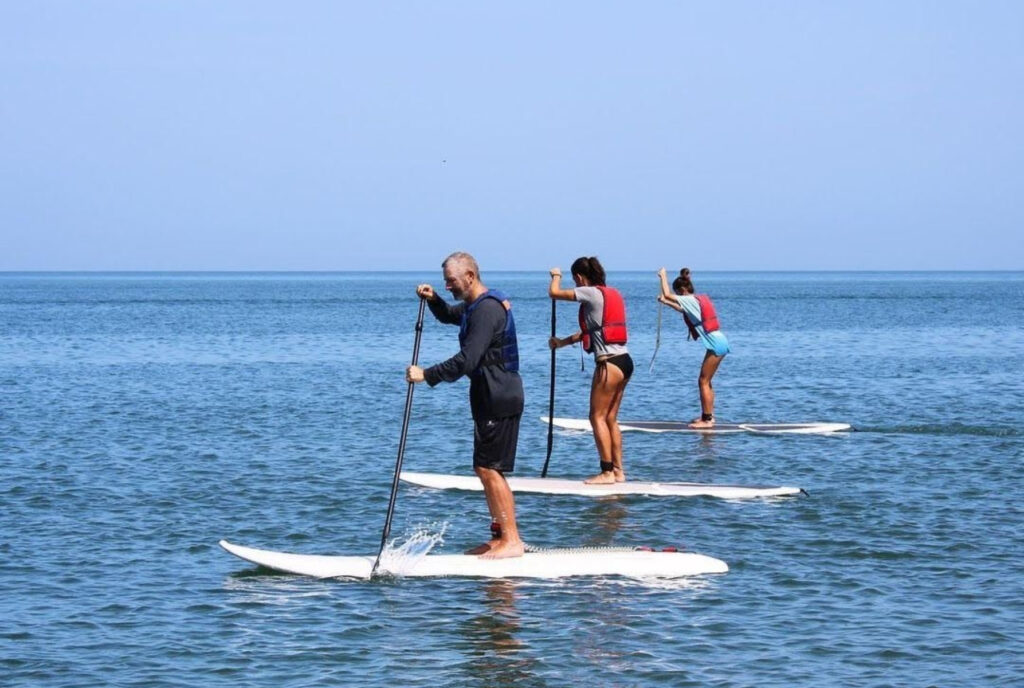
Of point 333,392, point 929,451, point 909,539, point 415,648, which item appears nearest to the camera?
point 415,648

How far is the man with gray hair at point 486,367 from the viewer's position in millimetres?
9927

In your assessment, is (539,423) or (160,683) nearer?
(160,683)

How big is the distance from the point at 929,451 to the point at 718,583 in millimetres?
8677

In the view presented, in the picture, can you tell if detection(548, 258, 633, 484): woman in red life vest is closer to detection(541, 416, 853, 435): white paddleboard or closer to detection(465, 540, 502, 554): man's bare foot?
detection(465, 540, 502, 554): man's bare foot

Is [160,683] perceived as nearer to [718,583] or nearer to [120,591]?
[120,591]

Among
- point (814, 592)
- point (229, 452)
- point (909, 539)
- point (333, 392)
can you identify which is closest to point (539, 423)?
point (229, 452)

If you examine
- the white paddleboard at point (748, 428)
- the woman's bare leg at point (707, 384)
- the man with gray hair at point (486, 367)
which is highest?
the man with gray hair at point (486, 367)

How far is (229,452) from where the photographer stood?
63.2 feet

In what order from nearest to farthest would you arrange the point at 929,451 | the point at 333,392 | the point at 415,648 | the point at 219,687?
the point at 219,687
the point at 415,648
the point at 929,451
the point at 333,392

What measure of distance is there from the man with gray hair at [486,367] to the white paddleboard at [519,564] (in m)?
0.48

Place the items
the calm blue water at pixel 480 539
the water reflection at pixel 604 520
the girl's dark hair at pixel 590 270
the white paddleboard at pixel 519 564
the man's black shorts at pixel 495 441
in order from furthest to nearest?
1. the girl's dark hair at pixel 590 270
2. the water reflection at pixel 604 520
3. the white paddleboard at pixel 519 564
4. the man's black shorts at pixel 495 441
5. the calm blue water at pixel 480 539

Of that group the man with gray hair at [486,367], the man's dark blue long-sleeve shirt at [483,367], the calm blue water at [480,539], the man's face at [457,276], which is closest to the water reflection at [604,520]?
the calm blue water at [480,539]

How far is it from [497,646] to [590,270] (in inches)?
202

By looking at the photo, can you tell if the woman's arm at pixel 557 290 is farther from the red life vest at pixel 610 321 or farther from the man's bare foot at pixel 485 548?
the man's bare foot at pixel 485 548
